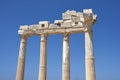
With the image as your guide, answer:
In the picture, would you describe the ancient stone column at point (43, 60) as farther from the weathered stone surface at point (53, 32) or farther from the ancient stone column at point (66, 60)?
the ancient stone column at point (66, 60)

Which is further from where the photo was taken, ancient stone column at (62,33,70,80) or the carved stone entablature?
the carved stone entablature

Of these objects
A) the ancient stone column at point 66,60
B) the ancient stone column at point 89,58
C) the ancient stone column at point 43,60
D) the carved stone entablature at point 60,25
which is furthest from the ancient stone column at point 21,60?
the ancient stone column at point 89,58

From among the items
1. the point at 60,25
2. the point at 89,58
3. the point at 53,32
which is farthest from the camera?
the point at 53,32

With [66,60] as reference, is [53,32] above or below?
above

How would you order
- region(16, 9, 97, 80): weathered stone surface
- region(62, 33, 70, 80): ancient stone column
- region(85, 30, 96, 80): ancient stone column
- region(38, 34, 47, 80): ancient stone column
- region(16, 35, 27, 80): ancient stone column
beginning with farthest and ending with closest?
region(16, 35, 27, 80): ancient stone column, region(38, 34, 47, 80): ancient stone column, region(16, 9, 97, 80): weathered stone surface, region(62, 33, 70, 80): ancient stone column, region(85, 30, 96, 80): ancient stone column

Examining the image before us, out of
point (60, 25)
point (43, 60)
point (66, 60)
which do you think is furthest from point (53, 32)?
point (66, 60)

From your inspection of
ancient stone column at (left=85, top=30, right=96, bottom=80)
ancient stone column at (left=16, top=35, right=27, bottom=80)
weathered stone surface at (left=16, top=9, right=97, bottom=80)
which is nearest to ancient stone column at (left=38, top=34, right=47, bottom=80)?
weathered stone surface at (left=16, top=9, right=97, bottom=80)

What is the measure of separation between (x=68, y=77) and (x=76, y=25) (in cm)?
967

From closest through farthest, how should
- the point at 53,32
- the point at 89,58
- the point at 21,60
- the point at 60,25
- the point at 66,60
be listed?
1. the point at 89,58
2. the point at 66,60
3. the point at 60,25
4. the point at 53,32
5. the point at 21,60

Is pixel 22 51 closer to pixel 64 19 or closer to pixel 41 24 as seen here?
pixel 41 24

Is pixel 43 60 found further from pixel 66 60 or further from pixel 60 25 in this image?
pixel 60 25

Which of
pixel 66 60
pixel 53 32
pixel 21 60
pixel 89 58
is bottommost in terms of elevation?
pixel 89 58

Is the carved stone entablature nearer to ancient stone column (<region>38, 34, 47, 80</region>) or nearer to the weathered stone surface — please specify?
the weathered stone surface

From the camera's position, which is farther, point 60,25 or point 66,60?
point 60,25
